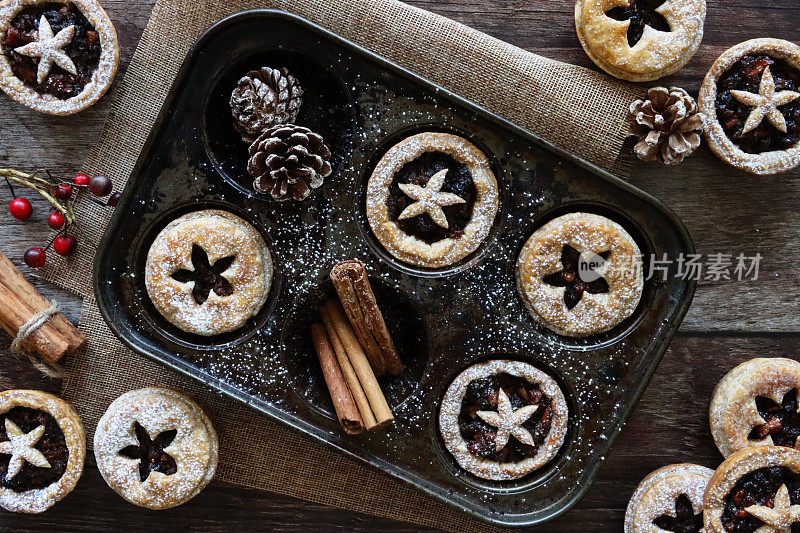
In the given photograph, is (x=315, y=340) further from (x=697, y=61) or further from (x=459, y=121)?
(x=697, y=61)

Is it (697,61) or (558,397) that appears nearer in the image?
(558,397)

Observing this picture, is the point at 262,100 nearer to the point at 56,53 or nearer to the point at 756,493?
the point at 56,53

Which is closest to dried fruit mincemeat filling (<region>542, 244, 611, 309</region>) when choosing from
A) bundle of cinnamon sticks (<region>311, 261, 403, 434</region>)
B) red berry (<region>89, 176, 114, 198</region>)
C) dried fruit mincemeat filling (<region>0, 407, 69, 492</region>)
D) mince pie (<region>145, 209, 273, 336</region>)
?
bundle of cinnamon sticks (<region>311, 261, 403, 434</region>)

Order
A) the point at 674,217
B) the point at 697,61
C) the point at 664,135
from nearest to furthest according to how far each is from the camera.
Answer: the point at 674,217 → the point at 664,135 → the point at 697,61

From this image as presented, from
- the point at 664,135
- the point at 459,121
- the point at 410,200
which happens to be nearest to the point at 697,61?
the point at 664,135

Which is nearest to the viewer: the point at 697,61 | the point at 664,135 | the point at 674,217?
the point at 674,217

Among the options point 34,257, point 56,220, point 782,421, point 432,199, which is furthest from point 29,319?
point 782,421

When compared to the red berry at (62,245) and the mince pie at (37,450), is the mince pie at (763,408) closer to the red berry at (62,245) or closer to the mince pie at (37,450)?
the mince pie at (37,450)
